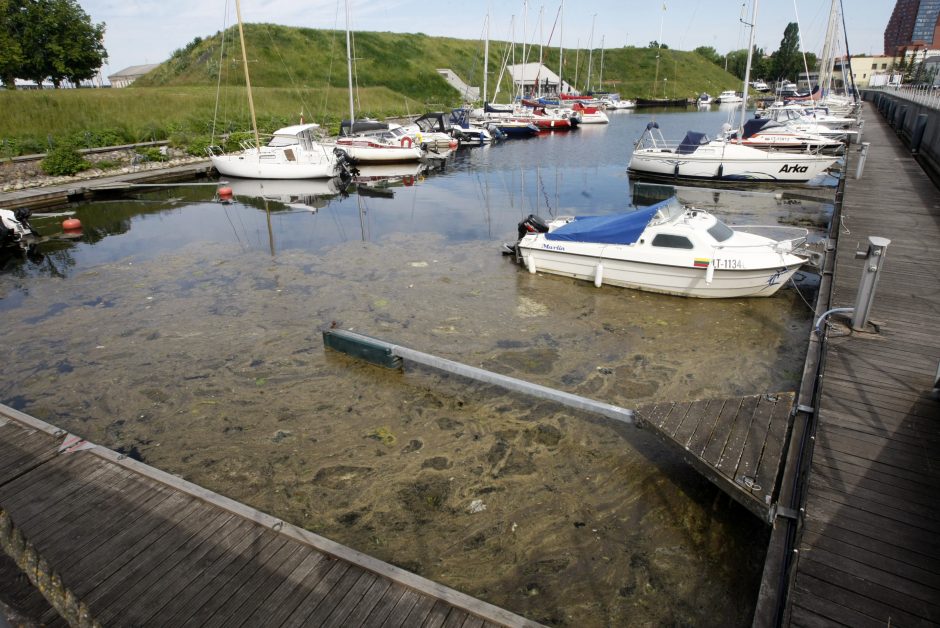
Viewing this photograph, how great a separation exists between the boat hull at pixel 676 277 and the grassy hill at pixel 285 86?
25.9 m

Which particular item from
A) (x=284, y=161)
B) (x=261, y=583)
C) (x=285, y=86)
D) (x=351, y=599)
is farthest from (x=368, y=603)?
(x=285, y=86)

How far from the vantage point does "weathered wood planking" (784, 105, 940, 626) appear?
14.0 feet

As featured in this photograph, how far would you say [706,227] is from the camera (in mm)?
13055

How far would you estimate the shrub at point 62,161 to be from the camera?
2872 cm

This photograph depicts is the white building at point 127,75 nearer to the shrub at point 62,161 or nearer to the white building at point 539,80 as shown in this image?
the white building at point 539,80

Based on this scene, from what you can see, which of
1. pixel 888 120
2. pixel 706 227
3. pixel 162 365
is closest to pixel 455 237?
pixel 706 227

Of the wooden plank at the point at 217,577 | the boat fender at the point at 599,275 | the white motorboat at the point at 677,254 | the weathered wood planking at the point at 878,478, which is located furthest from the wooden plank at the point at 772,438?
the boat fender at the point at 599,275

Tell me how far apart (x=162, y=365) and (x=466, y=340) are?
6.33 metres

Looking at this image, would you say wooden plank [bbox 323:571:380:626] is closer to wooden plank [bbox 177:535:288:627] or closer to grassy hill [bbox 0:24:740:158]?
wooden plank [bbox 177:535:288:627]

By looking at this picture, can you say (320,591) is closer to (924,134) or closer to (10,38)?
(924,134)

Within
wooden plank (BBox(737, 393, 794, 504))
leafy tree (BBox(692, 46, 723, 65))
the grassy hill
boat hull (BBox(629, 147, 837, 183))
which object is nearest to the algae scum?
wooden plank (BBox(737, 393, 794, 504))

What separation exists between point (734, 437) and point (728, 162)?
2476 centimetres

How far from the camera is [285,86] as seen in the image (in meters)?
65.1

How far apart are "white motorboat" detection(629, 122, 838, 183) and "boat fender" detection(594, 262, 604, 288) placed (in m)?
17.4
